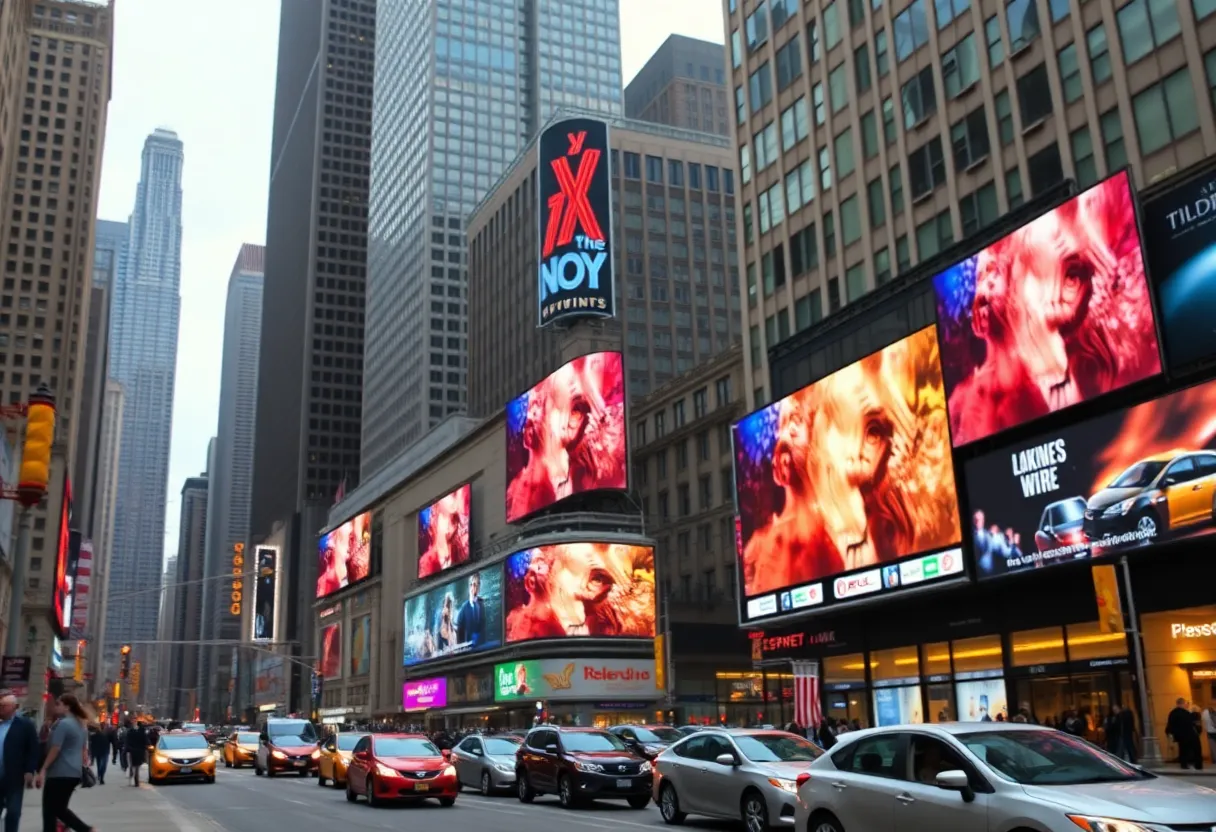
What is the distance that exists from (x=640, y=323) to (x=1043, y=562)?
8549cm

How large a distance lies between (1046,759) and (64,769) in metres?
10.4

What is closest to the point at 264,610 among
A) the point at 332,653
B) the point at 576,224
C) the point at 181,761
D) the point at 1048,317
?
the point at 332,653

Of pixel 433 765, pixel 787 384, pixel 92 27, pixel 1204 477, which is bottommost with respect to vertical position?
pixel 433 765

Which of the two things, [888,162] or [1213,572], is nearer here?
[1213,572]

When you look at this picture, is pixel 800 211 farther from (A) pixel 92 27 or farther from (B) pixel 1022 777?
(A) pixel 92 27

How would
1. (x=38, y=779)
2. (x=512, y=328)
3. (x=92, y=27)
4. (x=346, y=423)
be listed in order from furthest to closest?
1. (x=346, y=423)
2. (x=92, y=27)
3. (x=512, y=328)
4. (x=38, y=779)

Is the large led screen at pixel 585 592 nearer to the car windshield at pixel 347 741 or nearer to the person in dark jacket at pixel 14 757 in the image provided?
the car windshield at pixel 347 741

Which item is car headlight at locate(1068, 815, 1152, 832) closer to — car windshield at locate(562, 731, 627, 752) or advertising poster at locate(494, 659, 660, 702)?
car windshield at locate(562, 731, 627, 752)

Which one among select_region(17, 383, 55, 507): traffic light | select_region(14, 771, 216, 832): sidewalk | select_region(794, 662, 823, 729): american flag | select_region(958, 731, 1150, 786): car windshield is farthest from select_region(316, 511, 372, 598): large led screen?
select_region(958, 731, 1150, 786): car windshield

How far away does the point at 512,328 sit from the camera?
419ft

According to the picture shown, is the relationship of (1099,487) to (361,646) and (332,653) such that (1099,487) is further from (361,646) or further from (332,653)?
(332,653)

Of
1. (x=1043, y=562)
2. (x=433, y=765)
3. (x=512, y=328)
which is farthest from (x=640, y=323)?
(x=433, y=765)

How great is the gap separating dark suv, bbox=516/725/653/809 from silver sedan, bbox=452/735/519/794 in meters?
2.02

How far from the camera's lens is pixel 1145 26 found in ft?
117
